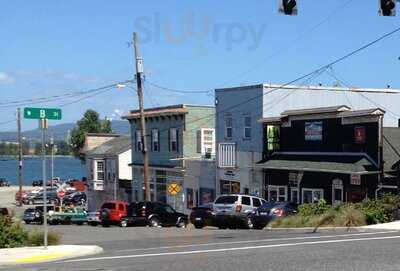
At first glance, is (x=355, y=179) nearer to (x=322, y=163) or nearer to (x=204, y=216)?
(x=322, y=163)

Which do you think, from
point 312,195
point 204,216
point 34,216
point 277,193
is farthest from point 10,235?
point 34,216

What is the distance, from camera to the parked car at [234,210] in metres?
34.5

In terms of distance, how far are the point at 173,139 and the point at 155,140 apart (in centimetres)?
321

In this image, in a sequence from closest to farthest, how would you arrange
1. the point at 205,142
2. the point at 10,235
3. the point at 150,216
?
1. the point at 10,235
2. the point at 150,216
3. the point at 205,142

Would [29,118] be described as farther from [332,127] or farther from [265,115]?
[265,115]

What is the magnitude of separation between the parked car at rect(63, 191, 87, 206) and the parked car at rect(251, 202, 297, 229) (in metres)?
46.3

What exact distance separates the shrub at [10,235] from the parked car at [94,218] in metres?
22.2

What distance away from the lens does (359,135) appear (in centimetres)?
3531

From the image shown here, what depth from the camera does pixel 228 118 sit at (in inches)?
1820

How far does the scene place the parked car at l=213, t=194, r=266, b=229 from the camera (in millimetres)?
34500

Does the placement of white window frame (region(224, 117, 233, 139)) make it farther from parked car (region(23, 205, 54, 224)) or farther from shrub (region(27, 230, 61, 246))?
shrub (region(27, 230, 61, 246))

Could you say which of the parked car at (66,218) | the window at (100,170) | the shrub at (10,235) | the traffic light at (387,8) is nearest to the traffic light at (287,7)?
the traffic light at (387,8)

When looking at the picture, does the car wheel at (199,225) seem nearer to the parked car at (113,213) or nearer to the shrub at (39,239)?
the parked car at (113,213)

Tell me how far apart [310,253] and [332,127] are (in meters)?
22.9
